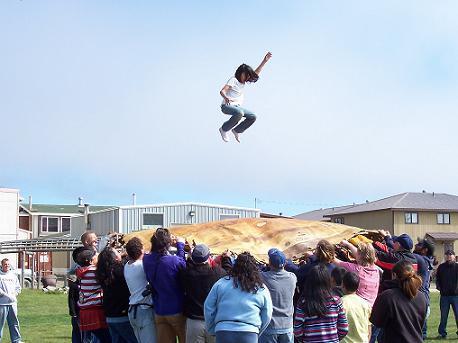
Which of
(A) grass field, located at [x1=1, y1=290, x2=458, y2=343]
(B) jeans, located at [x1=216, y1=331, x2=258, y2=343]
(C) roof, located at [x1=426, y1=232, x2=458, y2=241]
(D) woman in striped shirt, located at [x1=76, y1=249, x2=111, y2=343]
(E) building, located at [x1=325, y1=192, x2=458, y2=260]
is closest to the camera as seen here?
(B) jeans, located at [x1=216, y1=331, x2=258, y2=343]

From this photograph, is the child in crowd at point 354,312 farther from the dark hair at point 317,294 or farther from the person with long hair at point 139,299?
the person with long hair at point 139,299

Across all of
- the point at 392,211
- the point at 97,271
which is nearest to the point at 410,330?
the point at 97,271

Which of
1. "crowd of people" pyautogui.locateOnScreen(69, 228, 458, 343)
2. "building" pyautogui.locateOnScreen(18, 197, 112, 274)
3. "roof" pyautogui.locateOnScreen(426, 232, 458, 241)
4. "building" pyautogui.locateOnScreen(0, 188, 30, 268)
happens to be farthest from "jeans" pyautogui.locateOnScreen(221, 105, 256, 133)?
"building" pyautogui.locateOnScreen(18, 197, 112, 274)

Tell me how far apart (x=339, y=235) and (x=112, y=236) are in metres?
4.04

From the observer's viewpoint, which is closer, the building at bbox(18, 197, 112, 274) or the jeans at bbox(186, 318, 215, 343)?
the jeans at bbox(186, 318, 215, 343)

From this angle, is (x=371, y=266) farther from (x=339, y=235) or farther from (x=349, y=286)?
(x=339, y=235)

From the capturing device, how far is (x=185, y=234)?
42.4ft

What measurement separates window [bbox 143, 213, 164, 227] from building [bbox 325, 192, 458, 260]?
20093mm

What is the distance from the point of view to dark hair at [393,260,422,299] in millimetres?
6984

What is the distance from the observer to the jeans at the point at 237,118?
39.3 ft

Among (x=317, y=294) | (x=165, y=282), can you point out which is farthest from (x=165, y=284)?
(x=317, y=294)

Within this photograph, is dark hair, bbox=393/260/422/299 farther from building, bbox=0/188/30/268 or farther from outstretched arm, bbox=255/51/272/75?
building, bbox=0/188/30/268

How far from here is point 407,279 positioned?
698 cm

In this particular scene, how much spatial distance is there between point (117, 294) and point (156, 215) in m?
35.7
